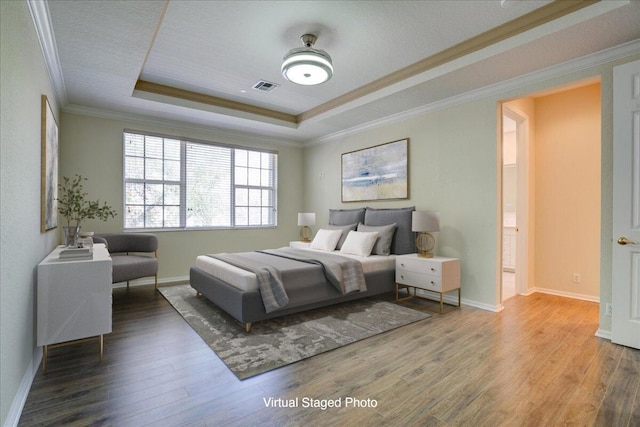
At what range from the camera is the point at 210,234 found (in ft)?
17.8

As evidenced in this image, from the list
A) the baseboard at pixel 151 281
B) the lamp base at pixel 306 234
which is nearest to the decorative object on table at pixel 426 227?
the lamp base at pixel 306 234

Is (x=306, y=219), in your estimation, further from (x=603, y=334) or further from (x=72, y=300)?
(x=603, y=334)

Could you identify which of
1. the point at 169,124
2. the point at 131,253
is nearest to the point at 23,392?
the point at 131,253

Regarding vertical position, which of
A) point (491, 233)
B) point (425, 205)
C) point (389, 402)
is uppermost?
point (425, 205)

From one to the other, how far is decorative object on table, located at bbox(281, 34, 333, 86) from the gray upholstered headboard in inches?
84.6

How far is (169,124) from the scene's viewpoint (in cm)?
502

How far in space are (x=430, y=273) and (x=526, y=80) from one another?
230cm

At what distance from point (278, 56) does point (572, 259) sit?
177 inches

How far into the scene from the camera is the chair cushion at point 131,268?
377 centimetres

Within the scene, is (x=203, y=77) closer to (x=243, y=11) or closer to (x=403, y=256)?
(x=243, y=11)

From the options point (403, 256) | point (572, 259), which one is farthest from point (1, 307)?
point (572, 259)

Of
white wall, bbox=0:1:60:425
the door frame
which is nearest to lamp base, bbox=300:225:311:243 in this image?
the door frame

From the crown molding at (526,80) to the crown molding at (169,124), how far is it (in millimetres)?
2084

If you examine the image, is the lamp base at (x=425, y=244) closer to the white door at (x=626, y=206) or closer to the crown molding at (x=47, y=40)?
the white door at (x=626, y=206)
